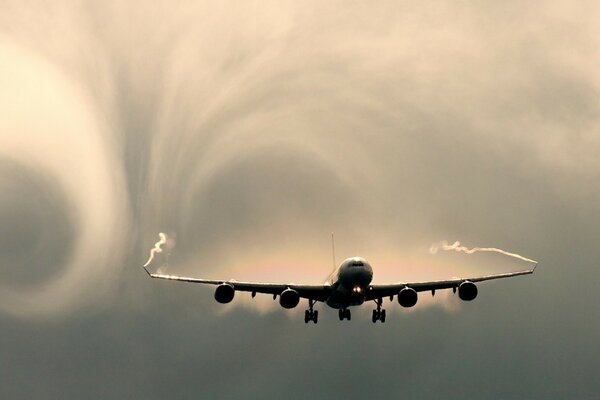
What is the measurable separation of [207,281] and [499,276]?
40.0m

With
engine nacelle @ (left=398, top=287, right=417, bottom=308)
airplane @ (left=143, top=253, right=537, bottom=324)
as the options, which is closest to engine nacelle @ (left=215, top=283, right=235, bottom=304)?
airplane @ (left=143, top=253, right=537, bottom=324)

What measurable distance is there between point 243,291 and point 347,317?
48.4ft

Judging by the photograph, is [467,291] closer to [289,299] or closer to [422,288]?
[422,288]

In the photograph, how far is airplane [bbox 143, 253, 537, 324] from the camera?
449ft

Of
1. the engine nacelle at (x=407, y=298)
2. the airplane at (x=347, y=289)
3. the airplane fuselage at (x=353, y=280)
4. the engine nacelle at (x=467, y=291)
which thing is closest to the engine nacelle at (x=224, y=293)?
the airplane at (x=347, y=289)

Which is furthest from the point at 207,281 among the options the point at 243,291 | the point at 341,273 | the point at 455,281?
the point at 455,281

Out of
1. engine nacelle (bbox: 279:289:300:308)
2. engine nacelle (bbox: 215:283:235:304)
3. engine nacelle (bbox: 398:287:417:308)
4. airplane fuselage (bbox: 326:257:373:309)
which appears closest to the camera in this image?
airplane fuselage (bbox: 326:257:373:309)

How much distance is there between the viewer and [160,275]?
468 ft

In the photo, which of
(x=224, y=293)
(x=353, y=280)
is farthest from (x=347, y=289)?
(x=224, y=293)

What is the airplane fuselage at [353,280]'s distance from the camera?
136 metres

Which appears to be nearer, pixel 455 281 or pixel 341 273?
pixel 341 273

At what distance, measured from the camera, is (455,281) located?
149500 mm

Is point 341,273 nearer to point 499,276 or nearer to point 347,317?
point 347,317

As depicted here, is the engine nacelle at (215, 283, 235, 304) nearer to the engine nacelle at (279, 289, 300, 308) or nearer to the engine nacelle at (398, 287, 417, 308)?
the engine nacelle at (279, 289, 300, 308)
